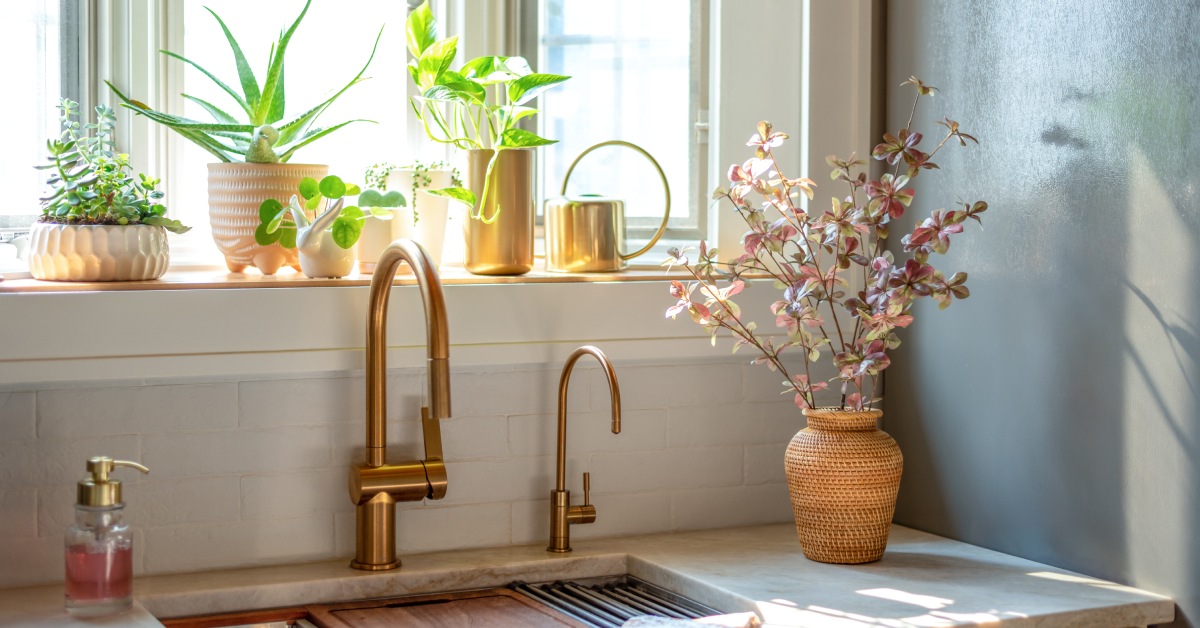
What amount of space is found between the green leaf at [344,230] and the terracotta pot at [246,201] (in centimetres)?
12

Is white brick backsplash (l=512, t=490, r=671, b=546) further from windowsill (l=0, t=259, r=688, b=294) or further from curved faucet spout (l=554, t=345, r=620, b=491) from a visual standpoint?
windowsill (l=0, t=259, r=688, b=294)

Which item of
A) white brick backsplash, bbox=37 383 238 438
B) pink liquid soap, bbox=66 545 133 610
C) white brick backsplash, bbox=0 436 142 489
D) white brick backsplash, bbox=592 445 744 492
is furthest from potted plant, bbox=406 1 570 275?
pink liquid soap, bbox=66 545 133 610

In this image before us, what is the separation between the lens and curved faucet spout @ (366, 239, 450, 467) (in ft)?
5.41

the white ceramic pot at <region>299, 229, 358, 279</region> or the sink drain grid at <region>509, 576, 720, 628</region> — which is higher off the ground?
the white ceramic pot at <region>299, 229, 358, 279</region>

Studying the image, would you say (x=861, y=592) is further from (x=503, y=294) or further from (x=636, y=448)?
(x=503, y=294)

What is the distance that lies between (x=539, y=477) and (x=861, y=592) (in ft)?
1.83

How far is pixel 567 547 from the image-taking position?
6.52 ft

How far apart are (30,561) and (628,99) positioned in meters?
1.25

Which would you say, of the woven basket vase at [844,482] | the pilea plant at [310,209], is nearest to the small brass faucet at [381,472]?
the pilea plant at [310,209]

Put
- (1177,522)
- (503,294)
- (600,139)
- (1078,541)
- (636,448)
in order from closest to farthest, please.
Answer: (1177,522)
(1078,541)
(503,294)
(636,448)
(600,139)

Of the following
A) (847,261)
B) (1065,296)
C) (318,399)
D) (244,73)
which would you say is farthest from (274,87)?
(1065,296)

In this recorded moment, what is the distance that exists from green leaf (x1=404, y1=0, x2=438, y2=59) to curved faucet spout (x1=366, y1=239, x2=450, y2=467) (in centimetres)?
44

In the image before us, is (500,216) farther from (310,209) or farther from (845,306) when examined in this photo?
(845,306)

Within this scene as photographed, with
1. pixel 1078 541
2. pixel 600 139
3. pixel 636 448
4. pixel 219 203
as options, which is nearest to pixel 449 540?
pixel 636 448
